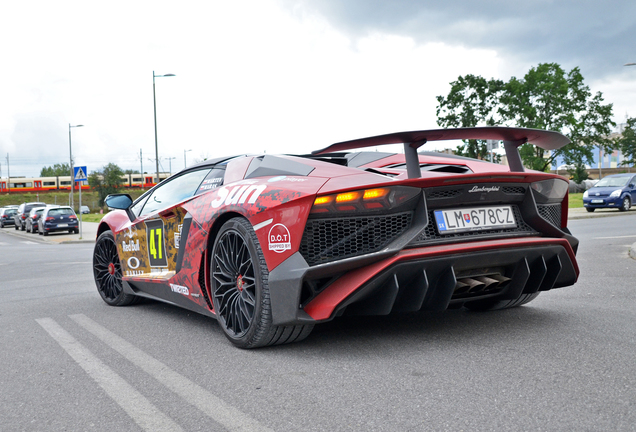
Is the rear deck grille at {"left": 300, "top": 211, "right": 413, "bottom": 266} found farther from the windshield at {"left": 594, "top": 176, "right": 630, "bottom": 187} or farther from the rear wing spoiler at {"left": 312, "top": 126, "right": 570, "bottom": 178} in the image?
the windshield at {"left": 594, "top": 176, "right": 630, "bottom": 187}

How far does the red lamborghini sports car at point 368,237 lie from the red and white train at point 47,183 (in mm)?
72672

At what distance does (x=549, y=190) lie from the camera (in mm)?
3838

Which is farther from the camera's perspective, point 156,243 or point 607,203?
point 607,203

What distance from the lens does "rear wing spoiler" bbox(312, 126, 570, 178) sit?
3.30m

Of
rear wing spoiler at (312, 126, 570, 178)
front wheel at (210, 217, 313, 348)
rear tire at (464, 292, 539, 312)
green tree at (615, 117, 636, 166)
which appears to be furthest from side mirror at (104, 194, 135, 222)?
green tree at (615, 117, 636, 166)

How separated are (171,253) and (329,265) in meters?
1.77

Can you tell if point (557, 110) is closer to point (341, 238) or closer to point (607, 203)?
point (607, 203)

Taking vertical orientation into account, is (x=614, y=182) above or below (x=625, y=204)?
above

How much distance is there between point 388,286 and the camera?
3205mm

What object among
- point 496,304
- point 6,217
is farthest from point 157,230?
point 6,217

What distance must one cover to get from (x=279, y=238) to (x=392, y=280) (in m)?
0.65

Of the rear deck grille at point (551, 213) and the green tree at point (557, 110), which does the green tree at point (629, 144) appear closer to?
the green tree at point (557, 110)

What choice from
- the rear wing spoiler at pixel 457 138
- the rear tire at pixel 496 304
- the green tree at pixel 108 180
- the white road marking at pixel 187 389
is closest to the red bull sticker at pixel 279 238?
the rear wing spoiler at pixel 457 138

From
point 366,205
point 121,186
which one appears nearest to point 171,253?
point 366,205
